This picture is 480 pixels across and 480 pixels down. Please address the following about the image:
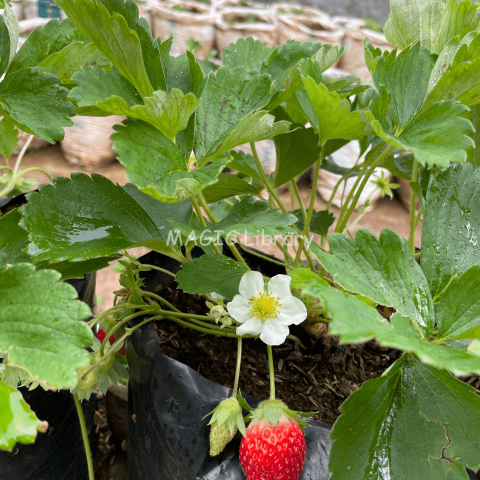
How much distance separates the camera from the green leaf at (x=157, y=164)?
35 cm

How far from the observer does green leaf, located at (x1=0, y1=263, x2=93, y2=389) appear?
0.32 meters

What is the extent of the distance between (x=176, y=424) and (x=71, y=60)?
0.42 m

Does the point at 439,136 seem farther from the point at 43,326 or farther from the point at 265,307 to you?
the point at 43,326

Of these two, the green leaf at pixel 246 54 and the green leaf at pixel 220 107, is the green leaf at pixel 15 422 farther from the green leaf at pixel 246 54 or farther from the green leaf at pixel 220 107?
the green leaf at pixel 246 54

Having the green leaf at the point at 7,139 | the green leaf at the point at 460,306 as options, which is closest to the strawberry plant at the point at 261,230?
the green leaf at the point at 460,306

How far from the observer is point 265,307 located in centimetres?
46

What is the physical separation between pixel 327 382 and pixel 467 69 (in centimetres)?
39

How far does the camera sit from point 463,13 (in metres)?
0.46

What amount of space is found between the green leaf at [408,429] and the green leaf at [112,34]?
1.08ft

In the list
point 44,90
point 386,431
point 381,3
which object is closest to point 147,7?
point 381,3

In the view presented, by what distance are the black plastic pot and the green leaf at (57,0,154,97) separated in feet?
0.97

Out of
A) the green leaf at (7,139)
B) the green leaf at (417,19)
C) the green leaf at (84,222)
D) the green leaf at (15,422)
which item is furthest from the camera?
the green leaf at (7,139)

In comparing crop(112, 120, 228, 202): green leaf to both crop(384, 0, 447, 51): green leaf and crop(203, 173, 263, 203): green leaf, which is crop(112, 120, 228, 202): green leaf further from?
crop(384, 0, 447, 51): green leaf

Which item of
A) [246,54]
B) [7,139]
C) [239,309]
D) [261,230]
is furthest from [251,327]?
[7,139]
